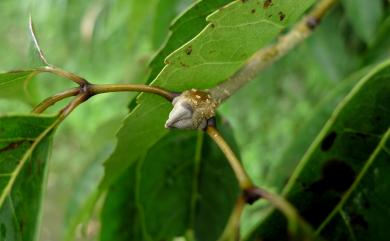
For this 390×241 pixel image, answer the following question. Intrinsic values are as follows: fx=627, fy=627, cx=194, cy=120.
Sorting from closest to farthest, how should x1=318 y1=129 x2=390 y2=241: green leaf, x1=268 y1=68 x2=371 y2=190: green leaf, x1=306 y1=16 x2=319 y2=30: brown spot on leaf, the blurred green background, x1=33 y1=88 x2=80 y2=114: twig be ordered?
x1=33 y1=88 x2=80 y2=114: twig
x1=318 y1=129 x2=390 y2=241: green leaf
x1=306 y1=16 x2=319 y2=30: brown spot on leaf
x1=268 y1=68 x2=371 y2=190: green leaf
the blurred green background

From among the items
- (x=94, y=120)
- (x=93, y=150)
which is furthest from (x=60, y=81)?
(x=93, y=150)

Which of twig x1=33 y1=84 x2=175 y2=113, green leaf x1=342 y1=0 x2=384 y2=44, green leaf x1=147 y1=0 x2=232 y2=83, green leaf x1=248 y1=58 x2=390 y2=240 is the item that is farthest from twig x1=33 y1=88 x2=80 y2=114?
green leaf x1=342 y1=0 x2=384 y2=44

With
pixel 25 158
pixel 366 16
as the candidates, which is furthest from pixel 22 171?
pixel 366 16

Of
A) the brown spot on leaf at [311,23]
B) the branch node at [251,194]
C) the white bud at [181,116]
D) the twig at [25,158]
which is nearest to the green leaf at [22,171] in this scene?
the twig at [25,158]

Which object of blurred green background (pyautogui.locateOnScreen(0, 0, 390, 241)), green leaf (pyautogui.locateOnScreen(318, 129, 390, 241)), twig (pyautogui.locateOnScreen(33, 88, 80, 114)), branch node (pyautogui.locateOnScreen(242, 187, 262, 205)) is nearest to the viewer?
branch node (pyautogui.locateOnScreen(242, 187, 262, 205))

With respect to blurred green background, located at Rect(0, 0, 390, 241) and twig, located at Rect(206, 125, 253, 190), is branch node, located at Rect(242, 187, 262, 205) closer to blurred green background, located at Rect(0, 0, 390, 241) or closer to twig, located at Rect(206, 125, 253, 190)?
twig, located at Rect(206, 125, 253, 190)

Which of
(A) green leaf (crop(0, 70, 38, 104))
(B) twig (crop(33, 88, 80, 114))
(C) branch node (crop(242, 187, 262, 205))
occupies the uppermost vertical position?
(A) green leaf (crop(0, 70, 38, 104))

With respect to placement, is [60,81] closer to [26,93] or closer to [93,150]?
[93,150]
